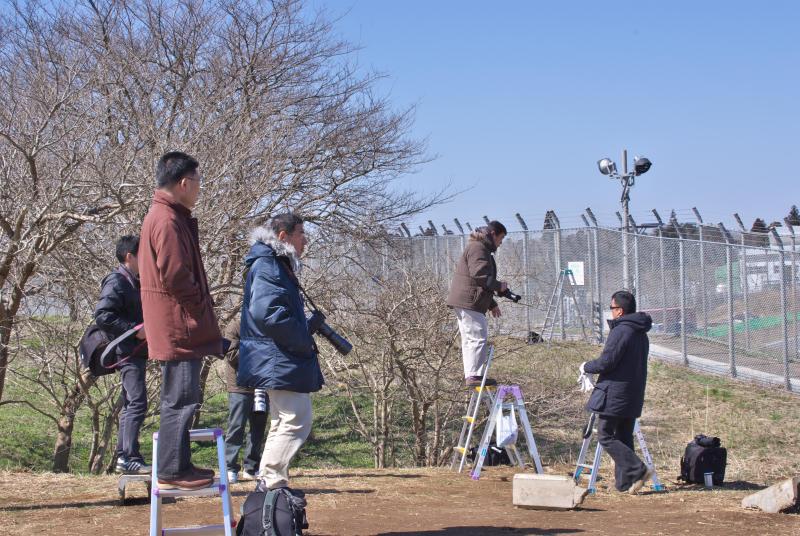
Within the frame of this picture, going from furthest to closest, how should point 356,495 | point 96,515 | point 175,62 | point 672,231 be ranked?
point 672,231 → point 175,62 → point 356,495 → point 96,515

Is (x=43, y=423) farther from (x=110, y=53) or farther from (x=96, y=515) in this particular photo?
(x=96, y=515)

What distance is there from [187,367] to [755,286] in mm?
12900

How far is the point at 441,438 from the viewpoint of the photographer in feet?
40.0

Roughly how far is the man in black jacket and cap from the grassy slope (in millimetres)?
2383

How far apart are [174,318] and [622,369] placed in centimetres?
434

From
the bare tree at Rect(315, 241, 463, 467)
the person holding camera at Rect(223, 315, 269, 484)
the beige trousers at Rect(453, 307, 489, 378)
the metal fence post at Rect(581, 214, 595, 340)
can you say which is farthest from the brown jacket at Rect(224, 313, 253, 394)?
the metal fence post at Rect(581, 214, 595, 340)

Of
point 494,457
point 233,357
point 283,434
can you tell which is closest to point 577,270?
point 494,457

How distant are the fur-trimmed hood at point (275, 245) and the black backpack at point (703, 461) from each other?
15.4 feet

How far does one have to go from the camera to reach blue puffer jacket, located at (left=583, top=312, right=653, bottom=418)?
308 inches

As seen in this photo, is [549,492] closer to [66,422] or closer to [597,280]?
[66,422]

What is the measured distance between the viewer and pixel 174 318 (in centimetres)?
473

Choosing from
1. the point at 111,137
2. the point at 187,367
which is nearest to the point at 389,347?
the point at 111,137

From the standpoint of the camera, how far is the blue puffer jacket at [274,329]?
5.11 meters

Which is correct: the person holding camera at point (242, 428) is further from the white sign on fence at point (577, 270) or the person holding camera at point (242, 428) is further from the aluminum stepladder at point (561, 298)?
the white sign on fence at point (577, 270)
